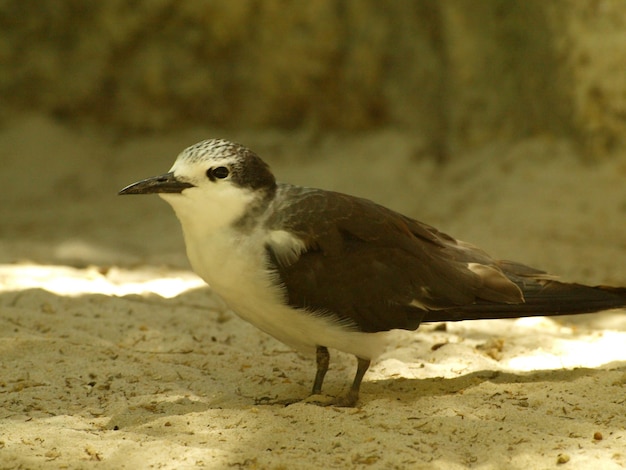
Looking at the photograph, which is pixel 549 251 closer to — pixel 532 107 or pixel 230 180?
pixel 532 107

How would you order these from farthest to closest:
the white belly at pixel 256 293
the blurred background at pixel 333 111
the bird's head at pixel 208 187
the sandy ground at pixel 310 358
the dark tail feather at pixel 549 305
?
1. the blurred background at pixel 333 111
2. the dark tail feather at pixel 549 305
3. the bird's head at pixel 208 187
4. the white belly at pixel 256 293
5. the sandy ground at pixel 310 358

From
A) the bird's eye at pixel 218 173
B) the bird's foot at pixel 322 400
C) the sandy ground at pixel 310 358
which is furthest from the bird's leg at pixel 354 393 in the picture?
A: the bird's eye at pixel 218 173

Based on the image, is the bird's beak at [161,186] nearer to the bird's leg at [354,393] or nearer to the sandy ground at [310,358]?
the sandy ground at [310,358]

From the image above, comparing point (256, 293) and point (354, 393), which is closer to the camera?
point (256, 293)

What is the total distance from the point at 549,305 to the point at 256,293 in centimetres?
140

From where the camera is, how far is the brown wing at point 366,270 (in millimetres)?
3891

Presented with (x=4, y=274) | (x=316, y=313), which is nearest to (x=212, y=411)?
(x=316, y=313)

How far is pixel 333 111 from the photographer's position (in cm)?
869

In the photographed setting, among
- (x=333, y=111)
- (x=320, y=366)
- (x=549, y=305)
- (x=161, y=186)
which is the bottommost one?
(x=320, y=366)

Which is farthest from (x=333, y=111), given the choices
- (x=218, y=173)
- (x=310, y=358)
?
(x=218, y=173)

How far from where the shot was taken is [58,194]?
8.59m

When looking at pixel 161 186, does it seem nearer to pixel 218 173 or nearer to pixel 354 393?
pixel 218 173

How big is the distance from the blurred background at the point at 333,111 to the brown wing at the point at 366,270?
238 centimetres

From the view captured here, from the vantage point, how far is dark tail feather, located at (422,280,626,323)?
4047 mm
